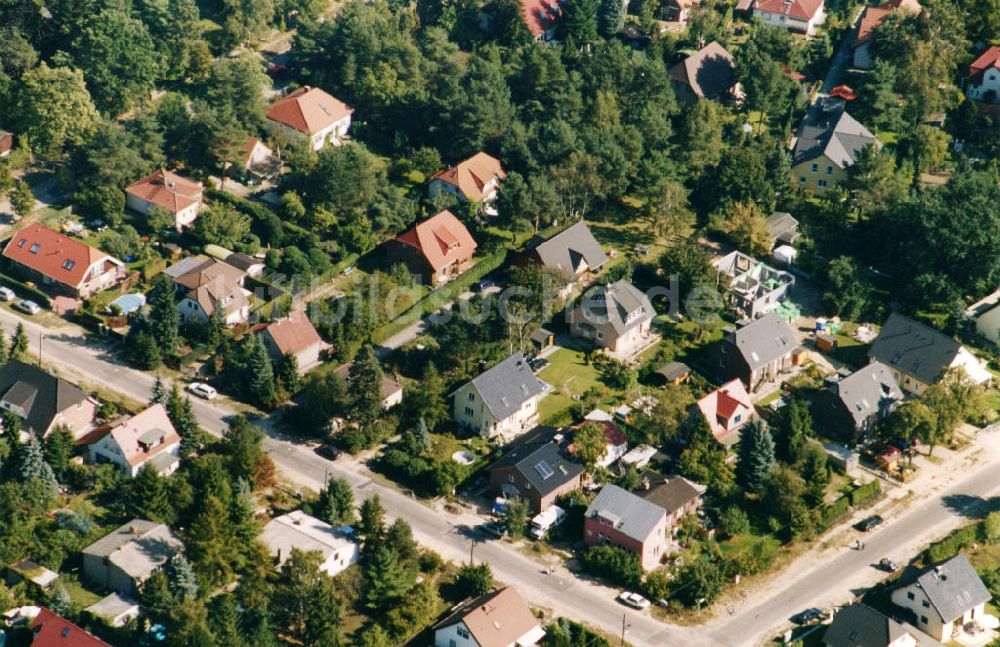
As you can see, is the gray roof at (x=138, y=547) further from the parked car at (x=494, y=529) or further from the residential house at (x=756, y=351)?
the residential house at (x=756, y=351)

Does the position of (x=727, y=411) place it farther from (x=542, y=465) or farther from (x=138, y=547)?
(x=138, y=547)

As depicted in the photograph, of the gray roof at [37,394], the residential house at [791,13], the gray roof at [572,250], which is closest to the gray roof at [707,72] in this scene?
the residential house at [791,13]

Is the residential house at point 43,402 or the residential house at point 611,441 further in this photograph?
the residential house at point 611,441

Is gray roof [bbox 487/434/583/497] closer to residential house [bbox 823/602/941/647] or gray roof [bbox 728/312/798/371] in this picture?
gray roof [bbox 728/312/798/371]

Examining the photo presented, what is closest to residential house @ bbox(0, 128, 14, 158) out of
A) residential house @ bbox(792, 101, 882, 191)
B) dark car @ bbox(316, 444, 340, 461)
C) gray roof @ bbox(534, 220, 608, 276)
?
dark car @ bbox(316, 444, 340, 461)

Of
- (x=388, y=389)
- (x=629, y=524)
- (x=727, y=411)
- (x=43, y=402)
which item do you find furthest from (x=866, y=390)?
(x=43, y=402)

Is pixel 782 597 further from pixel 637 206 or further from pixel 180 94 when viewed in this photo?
pixel 180 94
